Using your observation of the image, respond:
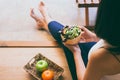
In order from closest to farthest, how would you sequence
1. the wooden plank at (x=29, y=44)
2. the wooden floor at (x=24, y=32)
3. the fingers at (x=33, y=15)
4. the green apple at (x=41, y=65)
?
the green apple at (x=41, y=65)
the wooden floor at (x=24, y=32)
the wooden plank at (x=29, y=44)
the fingers at (x=33, y=15)

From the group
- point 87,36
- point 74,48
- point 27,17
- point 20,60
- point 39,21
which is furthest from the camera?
point 27,17

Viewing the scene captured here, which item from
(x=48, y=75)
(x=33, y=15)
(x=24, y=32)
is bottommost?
(x=48, y=75)

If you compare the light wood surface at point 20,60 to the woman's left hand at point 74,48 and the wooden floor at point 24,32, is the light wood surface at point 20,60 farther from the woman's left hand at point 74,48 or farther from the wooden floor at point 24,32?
the woman's left hand at point 74,48

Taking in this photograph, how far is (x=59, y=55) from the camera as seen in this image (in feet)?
5.49

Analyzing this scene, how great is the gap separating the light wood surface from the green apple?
99 millimetres

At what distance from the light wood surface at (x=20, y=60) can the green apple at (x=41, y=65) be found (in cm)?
10

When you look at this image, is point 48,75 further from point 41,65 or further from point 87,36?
point 87,36

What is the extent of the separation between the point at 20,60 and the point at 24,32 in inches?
11.4

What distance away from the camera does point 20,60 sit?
5.43ft

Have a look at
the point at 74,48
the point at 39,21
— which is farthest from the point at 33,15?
the point at 74,48

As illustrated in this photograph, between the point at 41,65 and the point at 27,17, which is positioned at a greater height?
the point at 27,17

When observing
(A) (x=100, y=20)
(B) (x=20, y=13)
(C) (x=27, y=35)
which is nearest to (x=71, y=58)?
(C) (x=27, y=35)

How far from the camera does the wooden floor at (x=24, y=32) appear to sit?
1.61 meters

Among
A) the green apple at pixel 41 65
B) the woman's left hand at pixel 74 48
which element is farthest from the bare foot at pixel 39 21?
the woman's left hand at pixel 74 48
